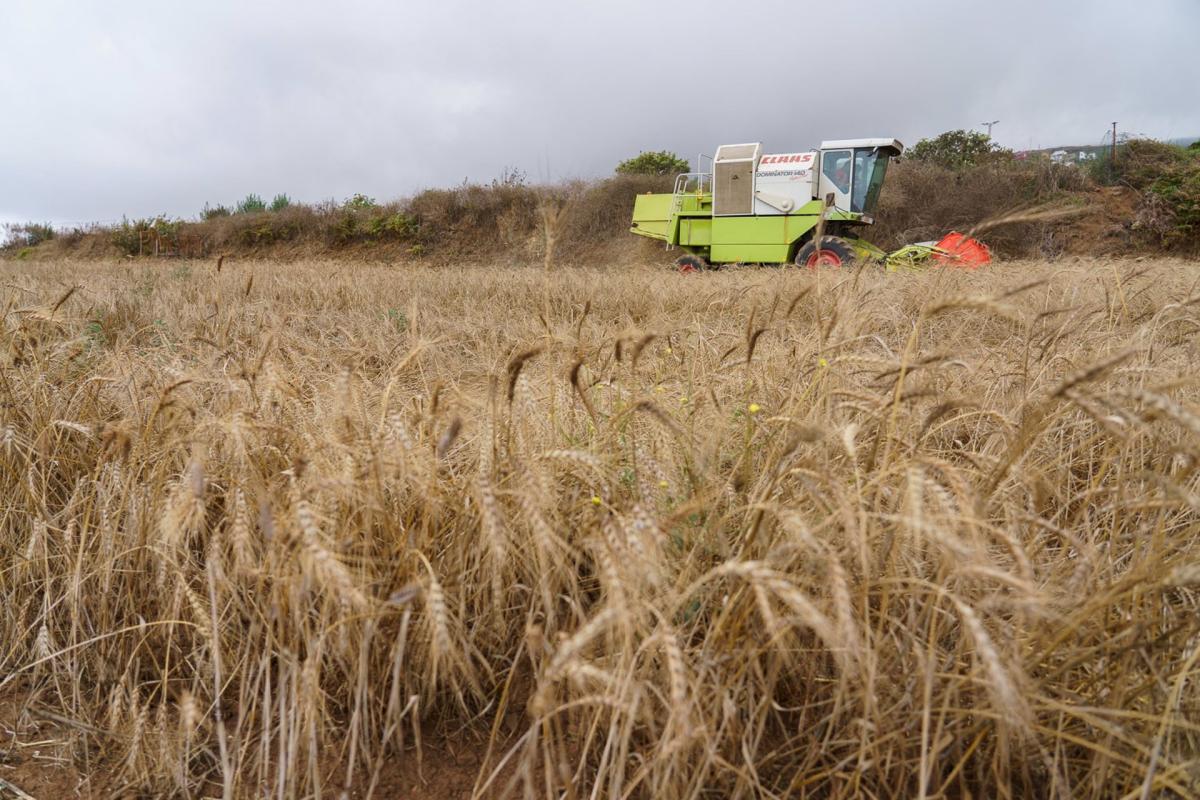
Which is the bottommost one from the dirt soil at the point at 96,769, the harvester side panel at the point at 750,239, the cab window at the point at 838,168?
the dirt soil at the point at 96,769

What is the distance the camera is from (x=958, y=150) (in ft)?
64.3

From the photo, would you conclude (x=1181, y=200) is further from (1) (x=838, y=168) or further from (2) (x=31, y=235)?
(2) (x=31, y=235)

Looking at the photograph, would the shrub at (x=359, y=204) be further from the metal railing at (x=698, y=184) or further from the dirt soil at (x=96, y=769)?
the dirt soil at (x=96, y=769)

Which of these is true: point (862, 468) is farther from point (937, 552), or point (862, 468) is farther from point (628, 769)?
point (628, 769)

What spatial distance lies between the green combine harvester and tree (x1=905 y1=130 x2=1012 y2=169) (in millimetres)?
8281

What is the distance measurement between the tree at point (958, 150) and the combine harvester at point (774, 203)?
812cm

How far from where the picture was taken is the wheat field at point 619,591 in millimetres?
976

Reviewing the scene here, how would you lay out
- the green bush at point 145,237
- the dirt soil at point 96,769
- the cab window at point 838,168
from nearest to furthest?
the dirt soil at point 96,769
the cab window at point 838,168
the green bush at point 145,237

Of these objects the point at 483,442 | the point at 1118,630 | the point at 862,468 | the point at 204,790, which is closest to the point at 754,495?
the point at 862,468

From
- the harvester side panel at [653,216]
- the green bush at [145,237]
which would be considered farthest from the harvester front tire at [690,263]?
the green bush at [145,237]

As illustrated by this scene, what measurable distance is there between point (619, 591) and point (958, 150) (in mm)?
22323

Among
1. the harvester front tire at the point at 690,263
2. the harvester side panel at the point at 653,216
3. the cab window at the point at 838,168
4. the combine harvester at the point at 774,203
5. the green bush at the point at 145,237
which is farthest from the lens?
the green bush at the point at 145,237

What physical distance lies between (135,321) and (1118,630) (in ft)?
17.7

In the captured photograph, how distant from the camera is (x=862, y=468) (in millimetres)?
1545
